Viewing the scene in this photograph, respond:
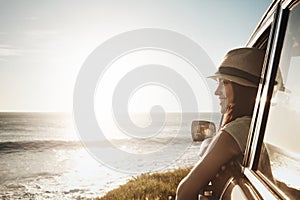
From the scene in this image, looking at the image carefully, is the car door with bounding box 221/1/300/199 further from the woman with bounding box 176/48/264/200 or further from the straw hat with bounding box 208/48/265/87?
the straw hat with bounding box 208/48/265/87

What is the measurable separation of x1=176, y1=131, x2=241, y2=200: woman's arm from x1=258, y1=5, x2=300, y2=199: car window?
32cm

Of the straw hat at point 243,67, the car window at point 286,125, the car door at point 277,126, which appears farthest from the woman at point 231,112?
the car window at point 286,125

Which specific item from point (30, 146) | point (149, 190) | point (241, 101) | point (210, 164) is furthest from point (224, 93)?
point (30, 146)

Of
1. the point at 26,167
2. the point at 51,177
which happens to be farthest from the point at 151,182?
the point at 26,167

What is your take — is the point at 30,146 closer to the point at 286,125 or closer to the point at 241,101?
the point at 241,101

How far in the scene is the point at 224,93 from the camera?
228 cm

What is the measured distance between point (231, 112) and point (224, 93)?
0.18 metres

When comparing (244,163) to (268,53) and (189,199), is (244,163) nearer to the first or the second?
(189,199)

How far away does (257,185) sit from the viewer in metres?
1.31

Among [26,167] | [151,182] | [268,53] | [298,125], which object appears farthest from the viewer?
[26,167]

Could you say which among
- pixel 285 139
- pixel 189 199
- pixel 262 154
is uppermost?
pixel 285 139

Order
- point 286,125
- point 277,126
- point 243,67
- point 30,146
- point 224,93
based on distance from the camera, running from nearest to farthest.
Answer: point 286,125 < point 277,126 < point 243,67 < point 224,93 < point 30,146

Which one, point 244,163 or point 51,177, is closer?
point 244,163

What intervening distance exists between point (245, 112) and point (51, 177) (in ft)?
68.7
